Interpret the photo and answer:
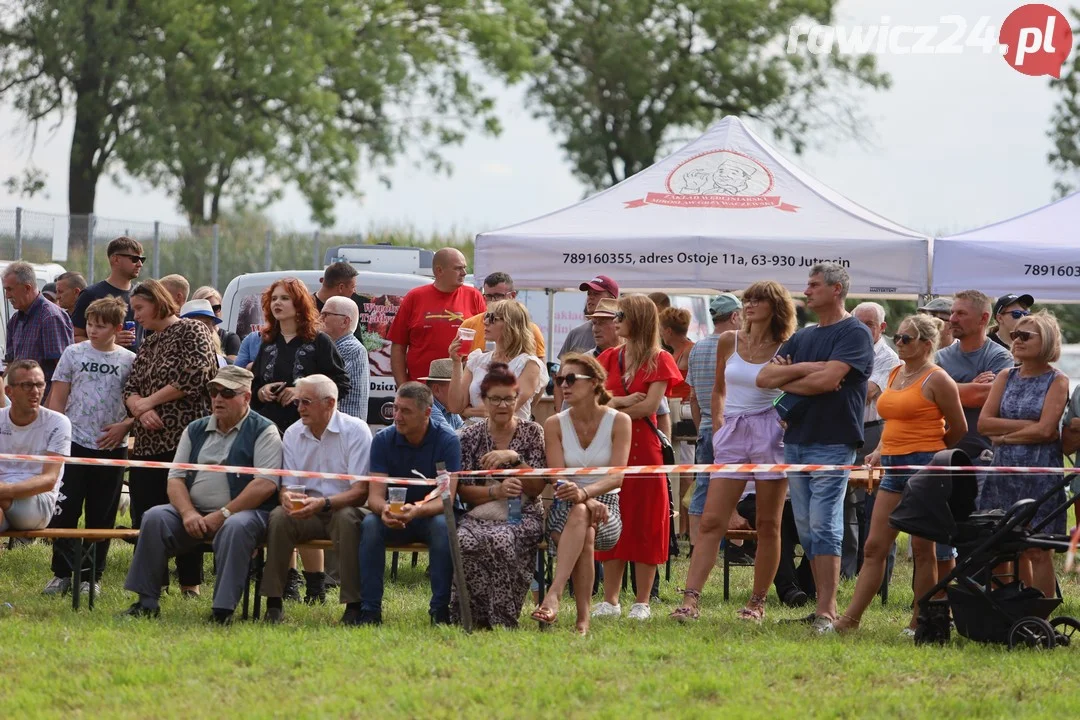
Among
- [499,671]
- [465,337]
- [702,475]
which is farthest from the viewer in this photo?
[465,337]

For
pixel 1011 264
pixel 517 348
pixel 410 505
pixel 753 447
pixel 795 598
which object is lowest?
pixel 795 598

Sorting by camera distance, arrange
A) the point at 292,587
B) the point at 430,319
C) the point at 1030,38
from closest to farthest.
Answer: the point at 292,587, the point at 430,319, the point at 1030,38

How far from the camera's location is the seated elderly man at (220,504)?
7945 mm

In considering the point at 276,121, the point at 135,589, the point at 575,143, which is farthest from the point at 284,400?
the point at 575,143

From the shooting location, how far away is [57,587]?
29.4ft

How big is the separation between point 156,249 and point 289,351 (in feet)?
51.1

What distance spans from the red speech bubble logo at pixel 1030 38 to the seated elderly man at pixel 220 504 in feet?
38.1

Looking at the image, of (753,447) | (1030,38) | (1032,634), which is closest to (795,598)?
(753,447)

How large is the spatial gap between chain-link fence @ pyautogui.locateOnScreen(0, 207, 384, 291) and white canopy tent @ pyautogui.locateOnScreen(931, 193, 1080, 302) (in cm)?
1167

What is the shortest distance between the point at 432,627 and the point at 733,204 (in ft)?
16.5

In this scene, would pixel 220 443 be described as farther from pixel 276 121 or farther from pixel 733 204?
pixel 276 121

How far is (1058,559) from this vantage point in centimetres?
1107

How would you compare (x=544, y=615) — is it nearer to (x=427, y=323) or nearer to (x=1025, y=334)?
(x=1025, y=334)

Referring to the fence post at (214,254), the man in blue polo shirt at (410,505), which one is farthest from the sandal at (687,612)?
the fence post at (214,254)
